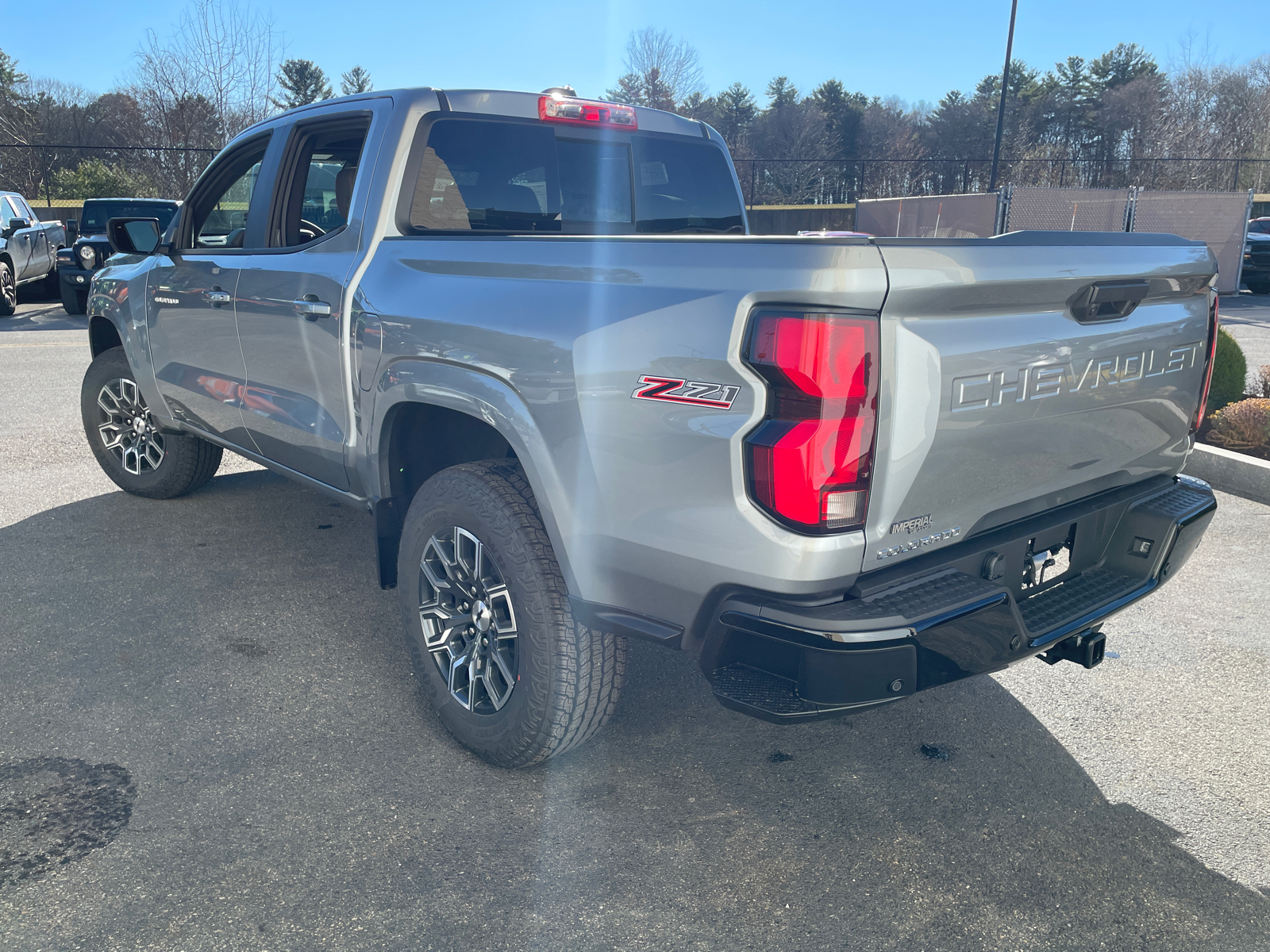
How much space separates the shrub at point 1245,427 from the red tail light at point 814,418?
5.61 metres

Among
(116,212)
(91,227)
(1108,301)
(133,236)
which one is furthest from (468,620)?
(91,227)

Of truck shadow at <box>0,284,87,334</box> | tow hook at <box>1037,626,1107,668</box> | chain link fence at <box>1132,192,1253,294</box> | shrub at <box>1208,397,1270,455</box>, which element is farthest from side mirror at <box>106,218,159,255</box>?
chain link fence at <box>1132,192,1253,294</box>

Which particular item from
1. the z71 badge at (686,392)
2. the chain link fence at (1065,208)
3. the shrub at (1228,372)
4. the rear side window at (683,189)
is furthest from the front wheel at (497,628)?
the chain link fence at (1065,208)

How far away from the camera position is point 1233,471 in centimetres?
602

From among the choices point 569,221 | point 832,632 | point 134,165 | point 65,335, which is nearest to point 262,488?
point 569,221

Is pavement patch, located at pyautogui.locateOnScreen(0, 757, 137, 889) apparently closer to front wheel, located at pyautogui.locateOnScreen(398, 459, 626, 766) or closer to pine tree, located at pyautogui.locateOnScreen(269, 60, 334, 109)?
front wheel, located at pyautogui.locateOnScreen(398, 459, 626, 766)

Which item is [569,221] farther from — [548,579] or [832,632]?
[832,632]

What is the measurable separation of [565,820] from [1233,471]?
5162mm

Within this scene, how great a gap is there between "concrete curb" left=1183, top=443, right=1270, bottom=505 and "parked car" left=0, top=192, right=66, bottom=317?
15787 millimetres

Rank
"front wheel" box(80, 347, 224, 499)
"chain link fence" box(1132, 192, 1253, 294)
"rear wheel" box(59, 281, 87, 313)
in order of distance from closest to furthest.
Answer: "front wheel" box(80, 347, 224, 499) < "rear wheel" box(59, 281, 87, 313) < "chain link fence" box(1132, 192, 1253, 294)

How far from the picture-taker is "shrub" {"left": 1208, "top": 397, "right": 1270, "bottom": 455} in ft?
21.1

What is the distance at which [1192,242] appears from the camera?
2.90 meters

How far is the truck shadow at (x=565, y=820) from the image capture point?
2.32m

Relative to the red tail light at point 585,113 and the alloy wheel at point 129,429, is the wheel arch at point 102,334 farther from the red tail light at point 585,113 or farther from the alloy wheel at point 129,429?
the red tail light at point 585,113
